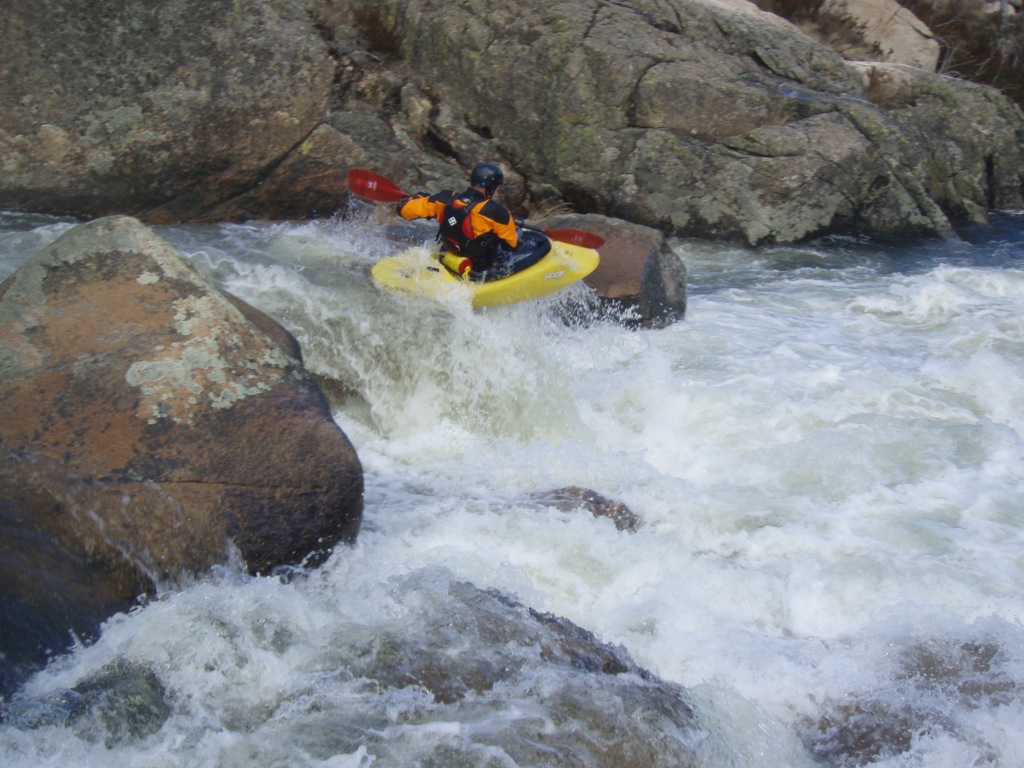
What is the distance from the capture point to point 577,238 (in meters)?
5.65

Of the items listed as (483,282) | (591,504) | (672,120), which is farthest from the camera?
(672,120)

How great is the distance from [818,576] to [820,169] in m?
4.50

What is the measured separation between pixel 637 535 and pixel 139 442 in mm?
1882

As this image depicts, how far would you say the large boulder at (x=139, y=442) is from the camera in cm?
279

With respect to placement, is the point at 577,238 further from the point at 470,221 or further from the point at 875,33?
the point at 875,33

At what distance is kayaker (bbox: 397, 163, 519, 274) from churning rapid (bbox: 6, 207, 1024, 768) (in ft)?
1.15

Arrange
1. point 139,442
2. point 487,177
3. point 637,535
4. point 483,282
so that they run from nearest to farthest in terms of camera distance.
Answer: point 139,442 → point 637,535 → point 487,177 → point 483,282

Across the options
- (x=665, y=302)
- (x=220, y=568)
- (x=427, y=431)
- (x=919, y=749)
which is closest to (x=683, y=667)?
(x=919, y=749)

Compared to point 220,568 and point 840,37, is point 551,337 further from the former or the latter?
point 840,37

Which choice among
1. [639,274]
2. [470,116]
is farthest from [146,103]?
[639,274]

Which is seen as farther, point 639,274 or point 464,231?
point 639,274

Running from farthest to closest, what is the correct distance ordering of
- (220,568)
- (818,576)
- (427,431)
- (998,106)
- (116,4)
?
(998,106)
(116,4)
(427,431)
(818,576)
(220,568)

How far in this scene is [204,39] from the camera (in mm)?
6703

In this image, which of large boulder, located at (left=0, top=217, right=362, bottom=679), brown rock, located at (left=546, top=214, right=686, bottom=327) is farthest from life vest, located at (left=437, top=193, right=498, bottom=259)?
large boulder, located at (left=0, top=217, right=362, bottom=679)
